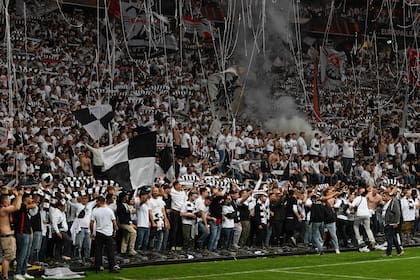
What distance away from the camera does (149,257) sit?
74.1ft

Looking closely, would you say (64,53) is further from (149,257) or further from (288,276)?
(288,276)

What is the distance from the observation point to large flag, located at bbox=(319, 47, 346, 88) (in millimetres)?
43562

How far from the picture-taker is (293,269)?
2088 cm

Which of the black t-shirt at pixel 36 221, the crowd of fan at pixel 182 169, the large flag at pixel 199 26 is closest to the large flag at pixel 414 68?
the crowd of fan at pixel 182 169

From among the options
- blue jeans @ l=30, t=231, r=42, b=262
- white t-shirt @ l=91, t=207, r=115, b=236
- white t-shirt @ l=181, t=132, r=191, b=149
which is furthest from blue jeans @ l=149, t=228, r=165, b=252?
white t-shirt @ l=181, t=132, r=191, b=149

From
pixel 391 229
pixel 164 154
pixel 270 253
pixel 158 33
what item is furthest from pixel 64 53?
pixel 391 229

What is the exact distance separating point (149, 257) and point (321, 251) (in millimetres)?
5643

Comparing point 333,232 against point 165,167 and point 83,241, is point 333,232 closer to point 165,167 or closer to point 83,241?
point 165,167

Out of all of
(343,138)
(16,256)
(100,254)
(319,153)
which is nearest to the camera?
(16,256)

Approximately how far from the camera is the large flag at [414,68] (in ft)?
148

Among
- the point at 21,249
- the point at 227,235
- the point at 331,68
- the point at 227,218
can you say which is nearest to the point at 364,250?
the point at 227,235

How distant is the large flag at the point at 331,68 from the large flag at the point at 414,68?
3733 millimetres

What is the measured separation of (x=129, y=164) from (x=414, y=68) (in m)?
26.5

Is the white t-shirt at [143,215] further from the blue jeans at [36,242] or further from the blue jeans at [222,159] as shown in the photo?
the blue jeans at [222,159]
